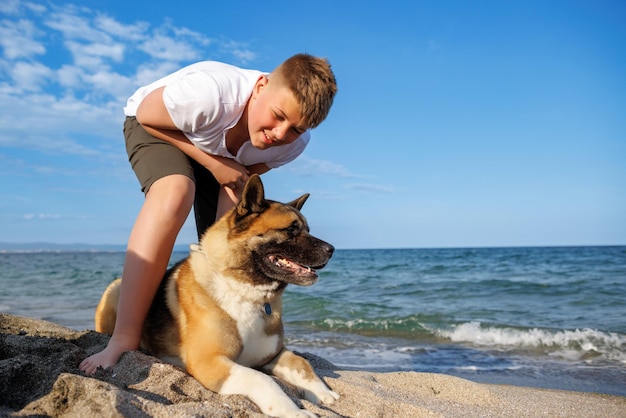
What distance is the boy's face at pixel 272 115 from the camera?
3359 millimetres

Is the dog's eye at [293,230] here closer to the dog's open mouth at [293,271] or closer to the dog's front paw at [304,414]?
the dog's open mouth at [293,271]

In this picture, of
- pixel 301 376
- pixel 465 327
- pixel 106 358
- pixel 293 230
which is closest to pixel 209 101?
pixel 293 230

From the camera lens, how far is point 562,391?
183 inches

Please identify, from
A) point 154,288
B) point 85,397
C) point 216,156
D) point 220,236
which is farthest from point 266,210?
point 85,397

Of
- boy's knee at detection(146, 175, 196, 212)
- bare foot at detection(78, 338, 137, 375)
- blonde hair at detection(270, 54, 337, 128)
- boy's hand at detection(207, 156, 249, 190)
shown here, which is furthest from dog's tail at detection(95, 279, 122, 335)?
blonde hair at detection(270, 54, 337, 128)

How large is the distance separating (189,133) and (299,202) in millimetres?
952

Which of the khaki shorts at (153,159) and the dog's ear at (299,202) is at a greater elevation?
the khaki shorts at (153,159)

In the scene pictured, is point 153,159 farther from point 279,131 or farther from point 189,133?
point 279,131

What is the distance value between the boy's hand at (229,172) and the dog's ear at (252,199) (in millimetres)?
487

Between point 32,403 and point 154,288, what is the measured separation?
1.12 m

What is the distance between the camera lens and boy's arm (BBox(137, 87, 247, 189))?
3.49m

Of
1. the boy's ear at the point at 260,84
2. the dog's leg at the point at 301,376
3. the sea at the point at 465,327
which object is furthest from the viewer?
the sea at the point at 465,327

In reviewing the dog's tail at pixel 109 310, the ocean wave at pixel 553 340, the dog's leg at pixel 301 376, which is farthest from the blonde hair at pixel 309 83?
the ocean wave at pixel 553 340

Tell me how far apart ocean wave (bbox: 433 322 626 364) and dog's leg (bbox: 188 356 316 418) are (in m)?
5.01
